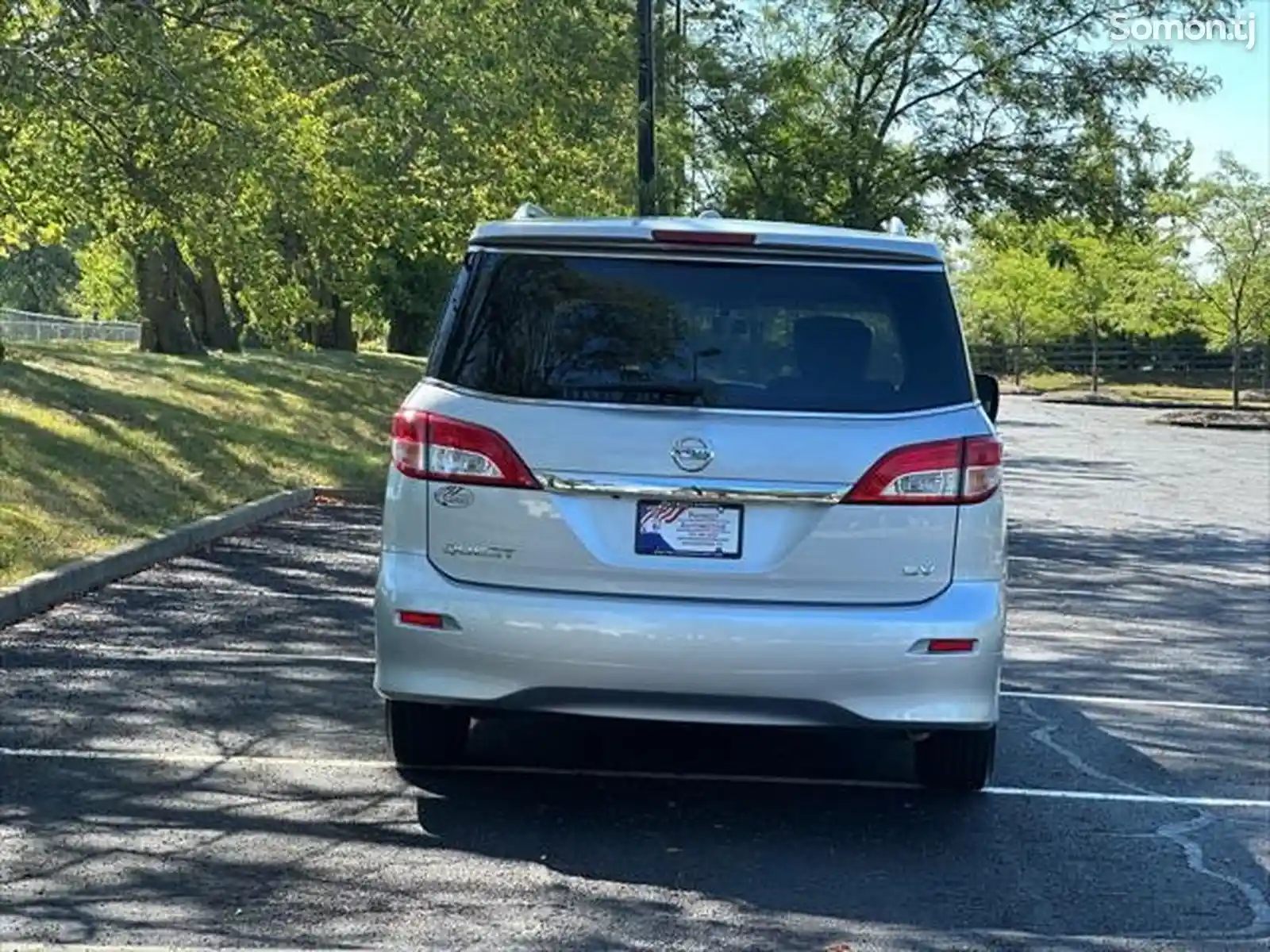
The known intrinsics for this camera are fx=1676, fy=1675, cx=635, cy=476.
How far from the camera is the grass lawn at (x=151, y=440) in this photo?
11.0 m

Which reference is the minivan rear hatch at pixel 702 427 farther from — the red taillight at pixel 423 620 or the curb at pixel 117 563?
the curb at pixel 117 563

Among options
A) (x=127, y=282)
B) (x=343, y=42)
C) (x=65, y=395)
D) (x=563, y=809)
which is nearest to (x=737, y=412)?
(x=563, y=809)

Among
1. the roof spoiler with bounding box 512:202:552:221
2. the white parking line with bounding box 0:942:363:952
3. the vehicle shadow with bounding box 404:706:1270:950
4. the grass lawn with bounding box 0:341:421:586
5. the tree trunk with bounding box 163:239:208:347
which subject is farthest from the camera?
the tree trunk with bounding box 163:239:208:347

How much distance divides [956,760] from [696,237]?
205cm

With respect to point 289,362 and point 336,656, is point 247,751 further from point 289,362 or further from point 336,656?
point 289,362

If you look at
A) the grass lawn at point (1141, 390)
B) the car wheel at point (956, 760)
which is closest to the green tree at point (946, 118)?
the car wheel at point (956, 760)

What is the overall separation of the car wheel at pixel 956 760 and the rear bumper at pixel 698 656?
1.69 feet

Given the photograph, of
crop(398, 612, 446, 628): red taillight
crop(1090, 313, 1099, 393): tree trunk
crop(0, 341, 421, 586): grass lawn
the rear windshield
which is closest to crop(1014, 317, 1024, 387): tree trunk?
crop(1090, 313, 1099, 393): tree trunk

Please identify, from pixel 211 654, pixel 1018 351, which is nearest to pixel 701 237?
pixel 211 654

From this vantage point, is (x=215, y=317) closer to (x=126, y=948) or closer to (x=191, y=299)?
(x=191, y=299)

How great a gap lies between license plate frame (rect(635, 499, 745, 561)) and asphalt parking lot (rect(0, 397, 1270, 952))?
0.94 m

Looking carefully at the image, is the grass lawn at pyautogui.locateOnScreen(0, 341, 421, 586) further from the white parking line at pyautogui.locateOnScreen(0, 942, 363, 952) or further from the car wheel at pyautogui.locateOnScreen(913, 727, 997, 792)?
the car wheel at pyautogui.locateOnScreen(913, 727, 997, 792)

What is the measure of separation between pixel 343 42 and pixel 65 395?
242 inches

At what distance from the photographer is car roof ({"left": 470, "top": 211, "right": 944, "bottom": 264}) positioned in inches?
209
